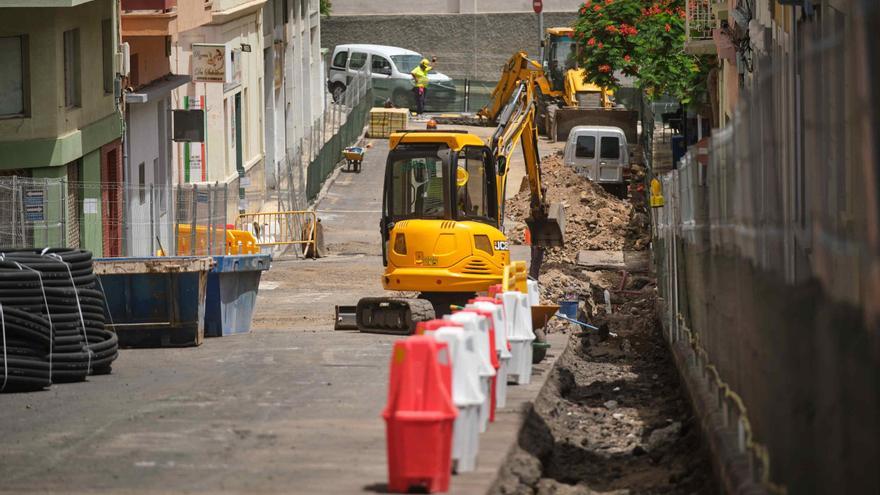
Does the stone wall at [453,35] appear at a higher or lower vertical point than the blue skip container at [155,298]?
higher

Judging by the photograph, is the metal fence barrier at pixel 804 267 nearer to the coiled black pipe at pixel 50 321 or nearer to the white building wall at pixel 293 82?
the coiled black pipe at pixel 50 321

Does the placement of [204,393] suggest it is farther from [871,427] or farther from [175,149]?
[175,149]

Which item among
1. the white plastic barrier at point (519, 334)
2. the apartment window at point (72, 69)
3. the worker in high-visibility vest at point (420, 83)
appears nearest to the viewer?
the white plastic barrier at point (519, 334)

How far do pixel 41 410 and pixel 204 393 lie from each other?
5.19ft

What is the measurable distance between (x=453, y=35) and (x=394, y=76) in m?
12.1

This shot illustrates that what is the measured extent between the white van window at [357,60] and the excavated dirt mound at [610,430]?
132 feet

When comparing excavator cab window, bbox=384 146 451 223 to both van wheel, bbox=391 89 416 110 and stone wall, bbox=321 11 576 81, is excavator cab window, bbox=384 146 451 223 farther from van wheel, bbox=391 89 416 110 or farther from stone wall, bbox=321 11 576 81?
stone wall, bbox=321 11 576 81

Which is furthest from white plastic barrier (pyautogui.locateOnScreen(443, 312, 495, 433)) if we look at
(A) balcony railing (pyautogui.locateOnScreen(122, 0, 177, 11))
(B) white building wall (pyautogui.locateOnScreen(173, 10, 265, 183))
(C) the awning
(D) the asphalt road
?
(B) white building wall (pyautogui.locateOnScreen(173, 10, 265, 183))

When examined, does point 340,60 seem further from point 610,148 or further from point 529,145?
point 529,145

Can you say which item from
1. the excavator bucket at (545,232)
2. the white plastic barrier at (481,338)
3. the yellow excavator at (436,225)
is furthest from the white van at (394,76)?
the white plastic barrier at (481,338)

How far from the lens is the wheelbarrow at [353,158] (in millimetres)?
47719

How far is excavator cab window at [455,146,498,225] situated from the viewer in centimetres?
2228

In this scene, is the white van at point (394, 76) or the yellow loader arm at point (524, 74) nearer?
the yellow loader arm at point (524, 74)

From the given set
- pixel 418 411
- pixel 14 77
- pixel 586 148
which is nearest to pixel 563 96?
pixel 586 148
